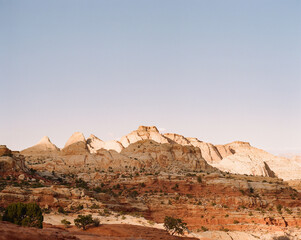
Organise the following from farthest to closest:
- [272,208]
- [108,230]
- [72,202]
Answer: [272,208]
[72,202]
[108,230]

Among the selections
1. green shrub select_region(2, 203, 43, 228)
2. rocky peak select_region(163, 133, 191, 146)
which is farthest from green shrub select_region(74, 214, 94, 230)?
rocky peak select_region(163, 133, 191, 146)

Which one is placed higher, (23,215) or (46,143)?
(46,143)

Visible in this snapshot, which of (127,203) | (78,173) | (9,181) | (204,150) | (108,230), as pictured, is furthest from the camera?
(204,150)

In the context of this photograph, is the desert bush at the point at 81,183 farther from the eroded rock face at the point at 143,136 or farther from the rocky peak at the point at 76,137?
the eroded rock face at the point at 143,136

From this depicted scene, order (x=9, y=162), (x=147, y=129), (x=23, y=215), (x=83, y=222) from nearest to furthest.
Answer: (x=23, y=215) < (x=83, y=222) < (x=9, y=162) < (x=147, y=129)

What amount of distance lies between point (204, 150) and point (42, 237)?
4073 inches

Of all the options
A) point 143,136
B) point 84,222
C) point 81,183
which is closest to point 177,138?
point 143,136

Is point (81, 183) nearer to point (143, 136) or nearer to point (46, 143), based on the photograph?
point (46, 143)

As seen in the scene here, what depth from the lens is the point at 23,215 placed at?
20.1 metres

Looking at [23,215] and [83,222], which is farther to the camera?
[83,222]

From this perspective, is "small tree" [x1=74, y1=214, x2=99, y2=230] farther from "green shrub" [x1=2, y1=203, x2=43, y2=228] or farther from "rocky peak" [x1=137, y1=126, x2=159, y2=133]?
"rocky peak" [x1=137, y1=126, x2=159, y2=133]

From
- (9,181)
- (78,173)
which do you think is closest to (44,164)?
(78,173)

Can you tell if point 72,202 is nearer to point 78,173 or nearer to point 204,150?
point 78,173

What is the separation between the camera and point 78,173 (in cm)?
5091
